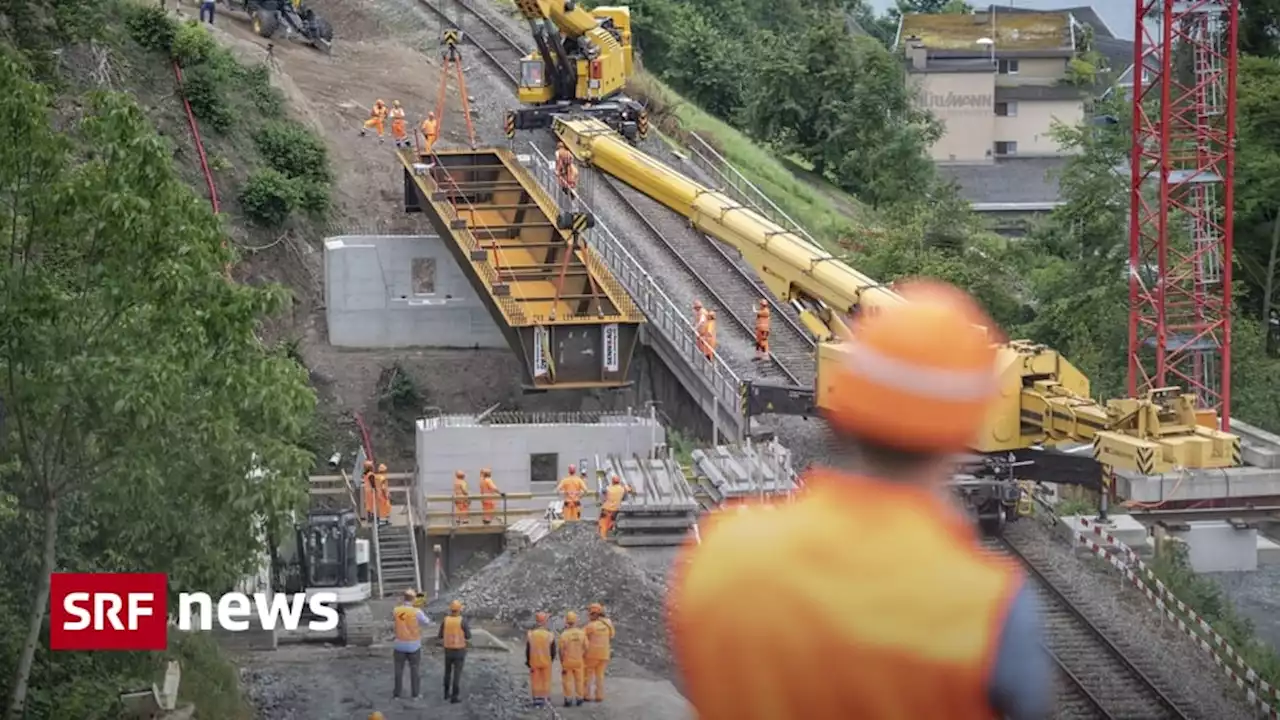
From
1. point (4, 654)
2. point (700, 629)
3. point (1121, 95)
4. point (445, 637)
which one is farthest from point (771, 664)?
point (1121, 95)

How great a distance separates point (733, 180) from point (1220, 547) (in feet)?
63.4

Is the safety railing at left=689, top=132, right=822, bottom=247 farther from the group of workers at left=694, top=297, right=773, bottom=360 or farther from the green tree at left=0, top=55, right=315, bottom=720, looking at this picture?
the green tree at left=0, top=55, right=315, bottom=720

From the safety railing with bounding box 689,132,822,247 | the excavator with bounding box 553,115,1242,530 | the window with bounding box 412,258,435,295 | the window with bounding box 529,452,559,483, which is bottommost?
the window with bounding box 529,452,559,483

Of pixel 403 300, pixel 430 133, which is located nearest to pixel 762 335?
pixel 403 300

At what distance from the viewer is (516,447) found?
108 ft

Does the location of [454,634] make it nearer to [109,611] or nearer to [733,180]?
[109,611]

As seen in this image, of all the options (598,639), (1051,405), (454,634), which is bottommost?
(598,639)

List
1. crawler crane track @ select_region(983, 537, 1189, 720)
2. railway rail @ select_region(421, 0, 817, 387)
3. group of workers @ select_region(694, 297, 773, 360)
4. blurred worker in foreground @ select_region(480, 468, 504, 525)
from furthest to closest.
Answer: railway rail @ select_region(421, 0, 817, 387), group of workers @ select_region(694, 297, 773, 360), blurred worker in foreground @ select_region(480, 468, 504, 525), crawler crane track @ select_region(983, 537, 1189, 720)

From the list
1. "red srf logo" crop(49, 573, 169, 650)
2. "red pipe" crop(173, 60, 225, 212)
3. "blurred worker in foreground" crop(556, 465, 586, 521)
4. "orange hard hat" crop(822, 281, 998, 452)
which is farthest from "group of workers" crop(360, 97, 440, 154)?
"orange hard hat" crop(822, 281, 998, 452)

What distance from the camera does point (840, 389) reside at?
345 cm

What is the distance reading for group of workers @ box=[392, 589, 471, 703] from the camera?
21.0 meters

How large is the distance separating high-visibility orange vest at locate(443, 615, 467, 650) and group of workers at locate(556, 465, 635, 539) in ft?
19.1

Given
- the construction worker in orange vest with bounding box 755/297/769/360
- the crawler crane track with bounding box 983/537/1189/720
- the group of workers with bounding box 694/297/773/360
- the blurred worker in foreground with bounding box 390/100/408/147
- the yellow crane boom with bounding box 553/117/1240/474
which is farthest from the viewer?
the blurred worker in foreground with bounding box 390/100/408/147

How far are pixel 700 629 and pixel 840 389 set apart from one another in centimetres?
46
